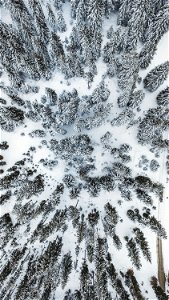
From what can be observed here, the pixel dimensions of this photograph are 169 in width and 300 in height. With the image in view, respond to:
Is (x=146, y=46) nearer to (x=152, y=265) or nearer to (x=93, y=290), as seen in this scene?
(x=152, y=265)

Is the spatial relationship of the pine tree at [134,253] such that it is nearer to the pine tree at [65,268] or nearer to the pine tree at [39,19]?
the pine tree at [65,268]

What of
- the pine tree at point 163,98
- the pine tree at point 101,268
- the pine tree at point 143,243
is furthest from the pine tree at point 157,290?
the pine tree at point 163,98

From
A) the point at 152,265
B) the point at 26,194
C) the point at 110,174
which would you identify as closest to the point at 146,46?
the point at 110,174

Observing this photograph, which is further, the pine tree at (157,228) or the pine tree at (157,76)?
the pine tree at (157,228)

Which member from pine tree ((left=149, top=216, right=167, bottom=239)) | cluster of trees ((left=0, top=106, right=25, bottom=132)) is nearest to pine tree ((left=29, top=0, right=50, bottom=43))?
cluster of trees ((left=0, top=106, right=25, bottom=132))

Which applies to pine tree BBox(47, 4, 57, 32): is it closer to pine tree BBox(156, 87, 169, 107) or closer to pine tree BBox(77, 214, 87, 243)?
pine tree BBox(156, 87, 169, 107)

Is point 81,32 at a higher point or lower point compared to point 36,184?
higher

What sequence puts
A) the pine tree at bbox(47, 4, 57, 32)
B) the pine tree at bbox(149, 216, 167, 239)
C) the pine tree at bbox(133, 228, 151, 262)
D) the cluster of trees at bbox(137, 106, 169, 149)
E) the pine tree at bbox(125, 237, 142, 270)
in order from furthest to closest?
the pine tree at bbox(47, 4, 57, 32), the pine tree at bbox(149, 216, 167, 239), the cluster of trees at bbox(137, 106, 169, 149), the pine tree at bbox(133, 228, 151, 262), the pine tree at bbox(125, 237, 142, 270)
